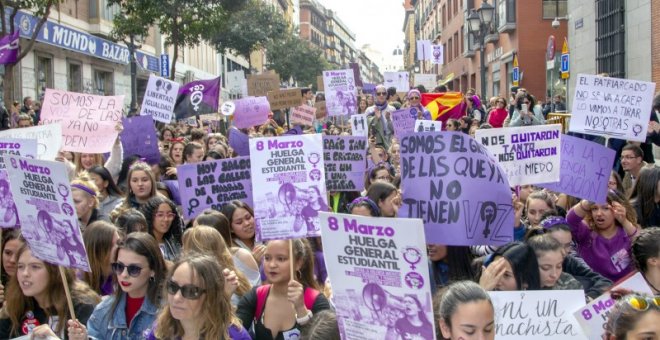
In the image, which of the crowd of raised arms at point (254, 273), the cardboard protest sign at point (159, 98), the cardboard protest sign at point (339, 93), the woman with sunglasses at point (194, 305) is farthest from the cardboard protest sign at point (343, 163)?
the cardboard protest sign at point (339, 93)

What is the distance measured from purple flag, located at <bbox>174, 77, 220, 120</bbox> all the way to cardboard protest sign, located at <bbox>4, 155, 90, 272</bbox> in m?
10.2

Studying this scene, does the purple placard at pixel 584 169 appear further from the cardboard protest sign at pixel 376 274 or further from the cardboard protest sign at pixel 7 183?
the cardboard protest sign at pixel 7 183

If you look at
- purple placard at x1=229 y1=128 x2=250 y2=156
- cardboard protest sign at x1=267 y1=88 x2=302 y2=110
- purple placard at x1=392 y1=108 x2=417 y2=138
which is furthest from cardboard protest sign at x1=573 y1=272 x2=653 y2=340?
cardboard protest sign at x1=267 y1=88 x2=302 y2=110

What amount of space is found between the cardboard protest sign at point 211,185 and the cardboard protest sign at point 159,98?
5145mm

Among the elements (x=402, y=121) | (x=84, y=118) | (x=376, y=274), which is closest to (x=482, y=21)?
(x=402, y=121)

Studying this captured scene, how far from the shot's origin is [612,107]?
27.5 feet

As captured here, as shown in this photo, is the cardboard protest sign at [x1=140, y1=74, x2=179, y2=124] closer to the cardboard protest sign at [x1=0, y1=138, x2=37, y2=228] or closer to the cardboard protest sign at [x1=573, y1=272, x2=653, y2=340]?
the cardboard protest sign at [x1=0, y1=138, x2=37, y2=228]

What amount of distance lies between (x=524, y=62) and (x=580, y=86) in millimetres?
23482

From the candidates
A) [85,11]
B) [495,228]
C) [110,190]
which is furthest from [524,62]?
[495,228]

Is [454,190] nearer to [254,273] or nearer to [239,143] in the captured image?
[254,273]

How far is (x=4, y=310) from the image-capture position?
4.59 metres

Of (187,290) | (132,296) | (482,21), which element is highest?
(482,21)

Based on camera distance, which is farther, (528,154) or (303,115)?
(303,115)

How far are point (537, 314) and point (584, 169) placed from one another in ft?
8.87
